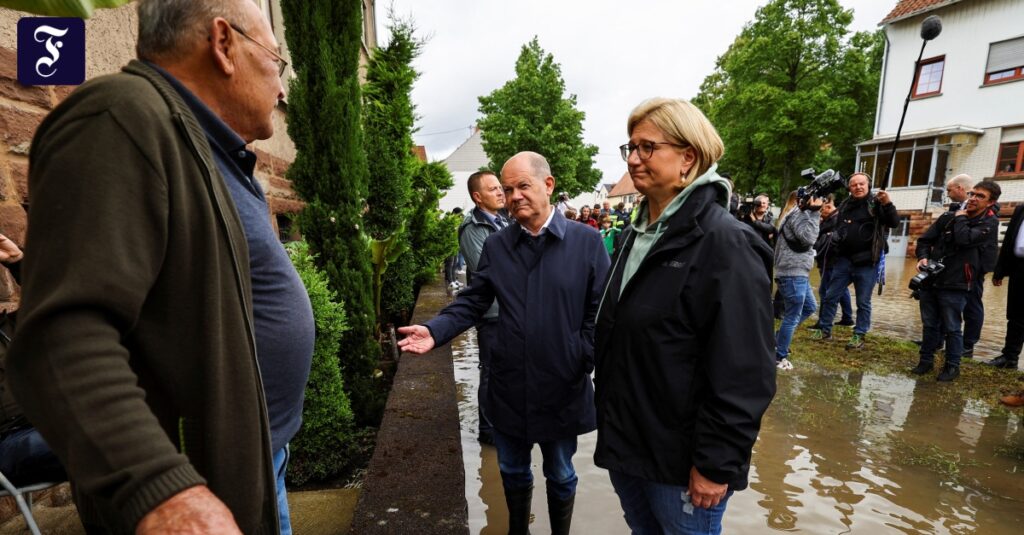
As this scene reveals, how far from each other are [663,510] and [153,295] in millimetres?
1682

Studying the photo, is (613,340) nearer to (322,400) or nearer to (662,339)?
(662,339)

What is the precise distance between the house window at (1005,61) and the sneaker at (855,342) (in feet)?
64.1

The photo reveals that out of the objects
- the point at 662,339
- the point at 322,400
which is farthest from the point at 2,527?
the point at 662,339

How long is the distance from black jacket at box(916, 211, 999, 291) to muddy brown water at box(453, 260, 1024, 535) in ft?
3.85

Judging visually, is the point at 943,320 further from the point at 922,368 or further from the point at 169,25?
the point at 169,25

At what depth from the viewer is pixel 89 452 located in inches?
30.6

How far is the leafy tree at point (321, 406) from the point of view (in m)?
2.91

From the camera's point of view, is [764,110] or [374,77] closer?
[374,77]

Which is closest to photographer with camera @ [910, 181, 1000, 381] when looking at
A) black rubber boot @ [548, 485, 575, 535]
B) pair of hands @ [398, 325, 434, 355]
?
black rubber boot @ [548, 485, 575, 535]

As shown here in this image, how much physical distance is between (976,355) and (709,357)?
707cm

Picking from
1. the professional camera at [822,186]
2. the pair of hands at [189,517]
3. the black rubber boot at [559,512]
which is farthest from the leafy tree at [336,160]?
the professional camera at [822,186]

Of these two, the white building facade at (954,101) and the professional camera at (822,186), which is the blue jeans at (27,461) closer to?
the professional camera at (822,186)

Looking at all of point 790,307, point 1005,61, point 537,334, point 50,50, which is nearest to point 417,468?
point 537,334

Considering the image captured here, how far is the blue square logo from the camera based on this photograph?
2.05 metres
